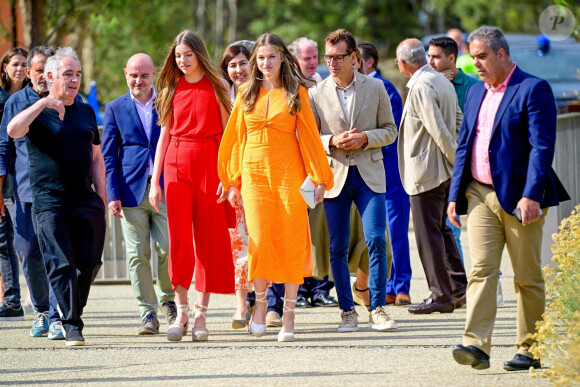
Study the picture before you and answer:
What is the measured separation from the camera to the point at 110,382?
726 centimetres

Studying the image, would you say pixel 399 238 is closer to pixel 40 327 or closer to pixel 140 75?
pixel 140 75

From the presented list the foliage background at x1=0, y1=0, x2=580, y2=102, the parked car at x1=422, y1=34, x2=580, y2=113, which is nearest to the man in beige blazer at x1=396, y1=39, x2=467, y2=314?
the parked car at x1=422, y1=34, x2=580, y2=113

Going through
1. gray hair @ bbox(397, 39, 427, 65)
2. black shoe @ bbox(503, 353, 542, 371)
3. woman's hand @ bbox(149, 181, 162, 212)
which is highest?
gray hair @ bbox(397, 39, 427, 65)

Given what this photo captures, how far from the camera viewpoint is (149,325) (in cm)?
939

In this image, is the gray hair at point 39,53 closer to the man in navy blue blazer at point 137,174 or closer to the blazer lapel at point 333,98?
the man in navy blue blazer at point 137,174

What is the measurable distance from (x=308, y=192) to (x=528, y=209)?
199cm

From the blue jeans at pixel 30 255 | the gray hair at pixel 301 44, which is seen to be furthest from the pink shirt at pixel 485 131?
the blue jeans at pixel 30 255

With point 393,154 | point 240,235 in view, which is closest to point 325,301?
point 393,154

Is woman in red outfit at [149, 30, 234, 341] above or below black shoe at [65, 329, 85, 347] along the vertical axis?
above

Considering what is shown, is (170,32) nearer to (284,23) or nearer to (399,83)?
(284,23)

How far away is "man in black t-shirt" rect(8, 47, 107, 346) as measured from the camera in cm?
876

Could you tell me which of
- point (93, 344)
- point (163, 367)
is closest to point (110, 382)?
point (163, 367)

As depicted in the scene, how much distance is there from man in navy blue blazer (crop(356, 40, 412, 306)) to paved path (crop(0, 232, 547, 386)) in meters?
0.51

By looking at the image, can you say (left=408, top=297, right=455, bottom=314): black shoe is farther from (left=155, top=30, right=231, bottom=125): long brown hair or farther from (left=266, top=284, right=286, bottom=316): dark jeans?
(left=155, top=30, right=231, bottom=125): long brown hair
